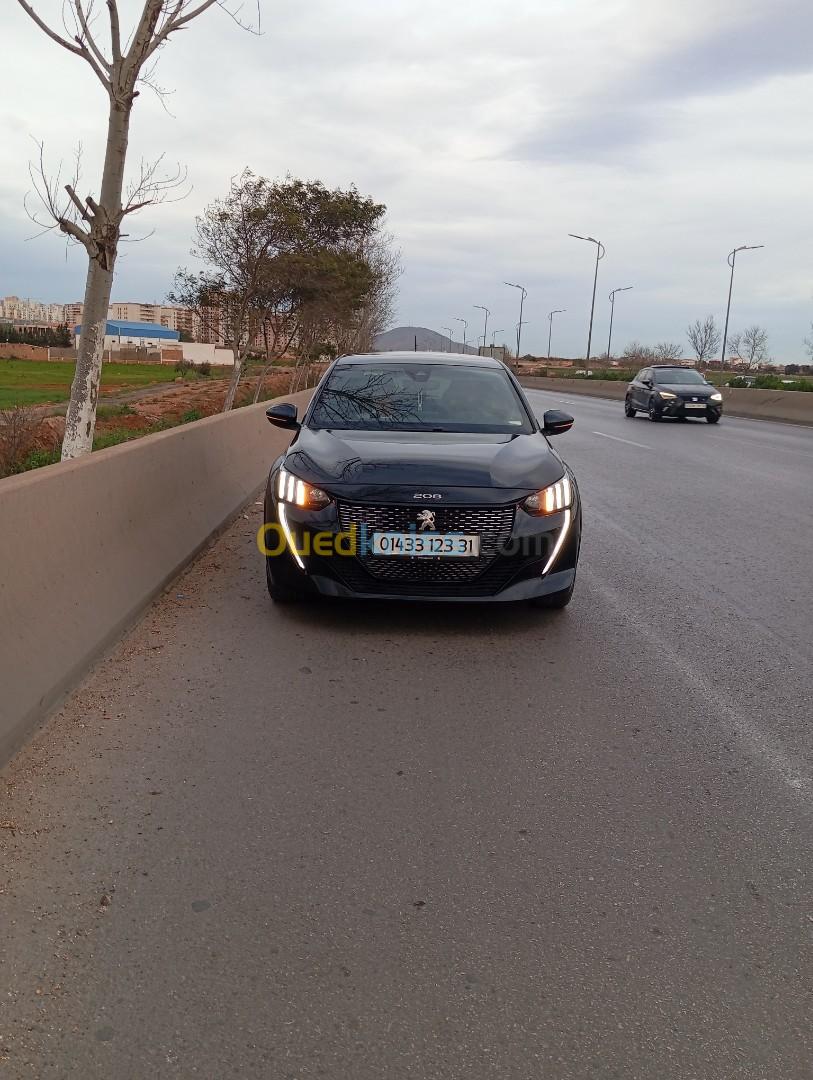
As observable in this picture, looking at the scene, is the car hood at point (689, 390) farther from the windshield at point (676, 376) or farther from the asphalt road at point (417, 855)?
the asphalt road at point (417, 855)

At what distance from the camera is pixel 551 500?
596 centimetres

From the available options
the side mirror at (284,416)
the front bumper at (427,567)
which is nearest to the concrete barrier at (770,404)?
the side mirror at (284,416)

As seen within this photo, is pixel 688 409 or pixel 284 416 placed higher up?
pixel 284 416

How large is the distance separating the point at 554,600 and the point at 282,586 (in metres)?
1.60

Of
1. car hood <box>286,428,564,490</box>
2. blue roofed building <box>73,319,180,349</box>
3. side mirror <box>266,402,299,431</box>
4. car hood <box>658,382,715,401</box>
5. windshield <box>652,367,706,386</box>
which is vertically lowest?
car hood <box>286,428,564,490</box>

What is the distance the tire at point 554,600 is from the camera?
620 cm

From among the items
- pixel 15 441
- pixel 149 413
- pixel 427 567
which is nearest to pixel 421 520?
pixel 427 567

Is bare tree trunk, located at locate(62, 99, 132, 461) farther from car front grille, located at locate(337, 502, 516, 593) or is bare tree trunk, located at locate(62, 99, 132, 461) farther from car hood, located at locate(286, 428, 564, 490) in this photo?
car front grille, located at locate(337, 502, 516, 593)

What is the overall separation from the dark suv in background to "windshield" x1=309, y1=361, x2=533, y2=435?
70.5 ft

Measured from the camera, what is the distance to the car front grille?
225 inches

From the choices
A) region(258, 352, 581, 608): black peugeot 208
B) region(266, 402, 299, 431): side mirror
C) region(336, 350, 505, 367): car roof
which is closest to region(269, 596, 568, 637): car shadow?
region(258, 352, 581, 608): black peugeot 208

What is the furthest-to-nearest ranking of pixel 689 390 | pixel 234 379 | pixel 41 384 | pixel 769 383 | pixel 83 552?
1. pixel 41 384
2. pixel 769 383
3. pixel 689 390
4. pixel 234 379
5. pixel 83 552

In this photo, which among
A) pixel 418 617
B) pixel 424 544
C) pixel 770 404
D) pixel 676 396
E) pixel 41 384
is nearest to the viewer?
pixel 424 544

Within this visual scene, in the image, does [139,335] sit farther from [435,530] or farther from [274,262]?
[435,530]
